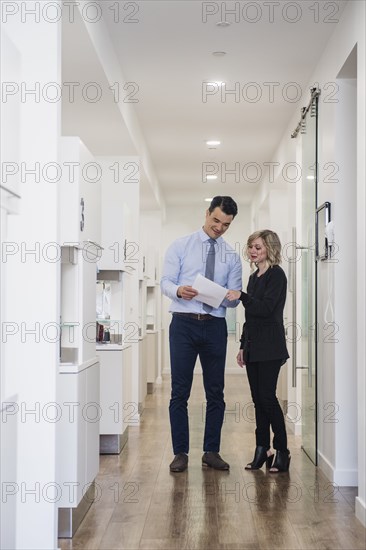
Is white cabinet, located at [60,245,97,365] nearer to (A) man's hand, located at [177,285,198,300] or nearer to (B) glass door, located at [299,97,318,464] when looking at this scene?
(A) man's hand, located at [177,285,198,300]

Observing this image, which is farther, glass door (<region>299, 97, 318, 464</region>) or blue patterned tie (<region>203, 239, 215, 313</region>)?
glass door (<region>299, 97, 318, 464</region>)

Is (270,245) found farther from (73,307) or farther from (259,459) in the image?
(73,307)

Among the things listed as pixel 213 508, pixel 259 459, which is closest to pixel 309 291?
pixel 259 459

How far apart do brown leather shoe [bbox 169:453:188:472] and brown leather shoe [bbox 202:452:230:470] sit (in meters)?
0.15

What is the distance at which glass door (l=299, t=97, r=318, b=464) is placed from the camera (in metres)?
5.11

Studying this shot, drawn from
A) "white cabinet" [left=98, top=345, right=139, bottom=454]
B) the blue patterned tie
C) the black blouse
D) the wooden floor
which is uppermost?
the blue patterned tie

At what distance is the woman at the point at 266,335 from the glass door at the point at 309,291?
509mm

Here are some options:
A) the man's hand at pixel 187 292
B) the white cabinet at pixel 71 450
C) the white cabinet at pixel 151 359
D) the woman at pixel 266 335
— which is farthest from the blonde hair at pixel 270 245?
the white cabinet at pixel 151 359

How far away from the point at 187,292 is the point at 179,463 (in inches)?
40.8

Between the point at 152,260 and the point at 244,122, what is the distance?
256 centimetres

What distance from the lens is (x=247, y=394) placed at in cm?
938

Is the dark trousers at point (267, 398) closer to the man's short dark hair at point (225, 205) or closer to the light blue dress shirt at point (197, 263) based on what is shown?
the light blue dress shirt at point (197, 263)

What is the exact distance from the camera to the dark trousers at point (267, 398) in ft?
14.9

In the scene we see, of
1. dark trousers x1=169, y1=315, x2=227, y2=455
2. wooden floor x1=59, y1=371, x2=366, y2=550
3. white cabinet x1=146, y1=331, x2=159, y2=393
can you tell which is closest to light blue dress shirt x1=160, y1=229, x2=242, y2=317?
dark trousers x1=169, y1=315, x2=227, y2=455
